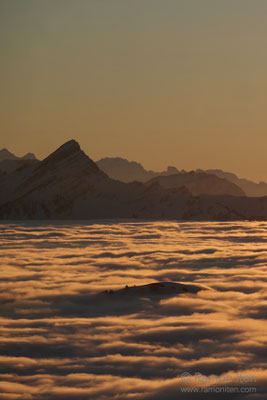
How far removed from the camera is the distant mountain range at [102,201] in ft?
472

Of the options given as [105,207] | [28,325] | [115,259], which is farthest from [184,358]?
[105,207]

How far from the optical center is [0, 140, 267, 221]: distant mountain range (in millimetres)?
143750

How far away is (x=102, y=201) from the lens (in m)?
145

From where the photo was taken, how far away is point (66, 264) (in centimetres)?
4975

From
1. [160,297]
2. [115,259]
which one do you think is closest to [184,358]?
[160,297]

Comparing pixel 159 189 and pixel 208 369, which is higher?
pixel 159 189

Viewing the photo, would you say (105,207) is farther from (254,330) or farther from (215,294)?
(254,330)

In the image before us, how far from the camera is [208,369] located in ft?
50.7

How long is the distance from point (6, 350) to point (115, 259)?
38767 millimetres

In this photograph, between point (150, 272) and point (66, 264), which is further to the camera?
point (66, 264)

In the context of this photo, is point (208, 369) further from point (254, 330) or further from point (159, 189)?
point (159, 189)

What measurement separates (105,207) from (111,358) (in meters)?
129

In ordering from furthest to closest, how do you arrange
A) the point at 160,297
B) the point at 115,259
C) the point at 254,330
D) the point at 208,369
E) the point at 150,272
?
the point at 115,259 → the point at 150,272 → the point at 160,297 → the point at 254,330 → the point at 208,369

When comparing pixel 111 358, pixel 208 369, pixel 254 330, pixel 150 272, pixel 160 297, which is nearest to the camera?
pixel 208 369
